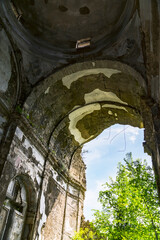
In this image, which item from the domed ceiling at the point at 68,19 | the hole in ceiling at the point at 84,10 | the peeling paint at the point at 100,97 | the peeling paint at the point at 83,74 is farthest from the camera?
the peeling paint at the point at 100,97

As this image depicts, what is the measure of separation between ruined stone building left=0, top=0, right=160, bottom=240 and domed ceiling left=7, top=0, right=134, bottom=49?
4 centimetres

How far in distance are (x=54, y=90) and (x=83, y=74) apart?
4.61ft

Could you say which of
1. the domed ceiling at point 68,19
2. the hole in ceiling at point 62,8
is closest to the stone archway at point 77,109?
the domed ceiling at point 68,19

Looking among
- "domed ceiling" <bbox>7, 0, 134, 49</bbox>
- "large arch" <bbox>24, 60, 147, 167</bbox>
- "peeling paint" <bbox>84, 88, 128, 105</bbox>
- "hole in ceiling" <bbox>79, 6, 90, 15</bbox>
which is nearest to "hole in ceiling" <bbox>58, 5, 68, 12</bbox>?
"domed ceiling" <bbox>7, 0, 134, 49</bbox>

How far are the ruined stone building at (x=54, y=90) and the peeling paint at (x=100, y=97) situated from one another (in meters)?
0.05

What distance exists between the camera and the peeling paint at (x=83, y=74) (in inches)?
325

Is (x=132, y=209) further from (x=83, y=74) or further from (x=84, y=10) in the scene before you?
(x=84, y=10)

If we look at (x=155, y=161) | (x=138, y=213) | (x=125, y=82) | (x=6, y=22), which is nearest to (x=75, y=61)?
(x=125, y=82)

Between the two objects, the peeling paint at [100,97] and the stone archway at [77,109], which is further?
the peeling paint at [100,97]

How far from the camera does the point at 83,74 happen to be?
872 centimetres

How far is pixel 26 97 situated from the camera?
7.91 metres

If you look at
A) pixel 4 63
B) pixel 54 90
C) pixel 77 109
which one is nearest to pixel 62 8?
pixel 54 90

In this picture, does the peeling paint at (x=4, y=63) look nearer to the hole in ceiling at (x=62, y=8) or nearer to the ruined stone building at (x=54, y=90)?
the ruined stone building at (x=54, y=90)

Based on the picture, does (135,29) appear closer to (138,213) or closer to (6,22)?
(6,22)
